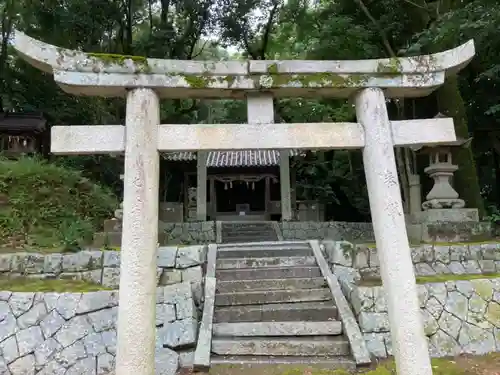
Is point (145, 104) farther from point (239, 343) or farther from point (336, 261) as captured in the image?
point (336, 261)

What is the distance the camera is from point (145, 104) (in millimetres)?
4500

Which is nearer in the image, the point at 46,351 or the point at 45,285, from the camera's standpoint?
the point at 46,351

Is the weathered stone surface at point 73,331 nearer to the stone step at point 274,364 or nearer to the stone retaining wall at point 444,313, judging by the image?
the stone step at point 274,364

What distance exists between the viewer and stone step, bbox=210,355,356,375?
6.04 metres

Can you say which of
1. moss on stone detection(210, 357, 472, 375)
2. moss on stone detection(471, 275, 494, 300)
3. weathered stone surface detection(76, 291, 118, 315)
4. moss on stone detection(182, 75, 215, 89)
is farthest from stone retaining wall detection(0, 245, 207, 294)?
moss on stone detection(471, 275, 494, 300)

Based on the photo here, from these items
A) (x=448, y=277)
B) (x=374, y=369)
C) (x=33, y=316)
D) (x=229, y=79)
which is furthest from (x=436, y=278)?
(x=33, y=316)

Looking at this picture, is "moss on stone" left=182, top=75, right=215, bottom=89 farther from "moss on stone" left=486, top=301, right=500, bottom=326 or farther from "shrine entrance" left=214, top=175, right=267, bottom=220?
"shrine entrance" left=214, top=175, right=267, bottom=220

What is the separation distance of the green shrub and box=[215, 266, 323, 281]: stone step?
11.0 ft

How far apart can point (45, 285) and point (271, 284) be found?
167 inches

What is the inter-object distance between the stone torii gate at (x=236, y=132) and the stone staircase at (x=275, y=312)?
245 cm

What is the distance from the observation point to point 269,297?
7746 mm

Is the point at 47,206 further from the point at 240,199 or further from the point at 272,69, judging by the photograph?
the point at 240,199

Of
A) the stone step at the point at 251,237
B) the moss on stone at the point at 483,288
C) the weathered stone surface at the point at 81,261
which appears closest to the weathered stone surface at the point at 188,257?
the weathered stone surface at the point at 81,261

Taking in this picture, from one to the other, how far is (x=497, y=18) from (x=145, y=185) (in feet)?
28.1
